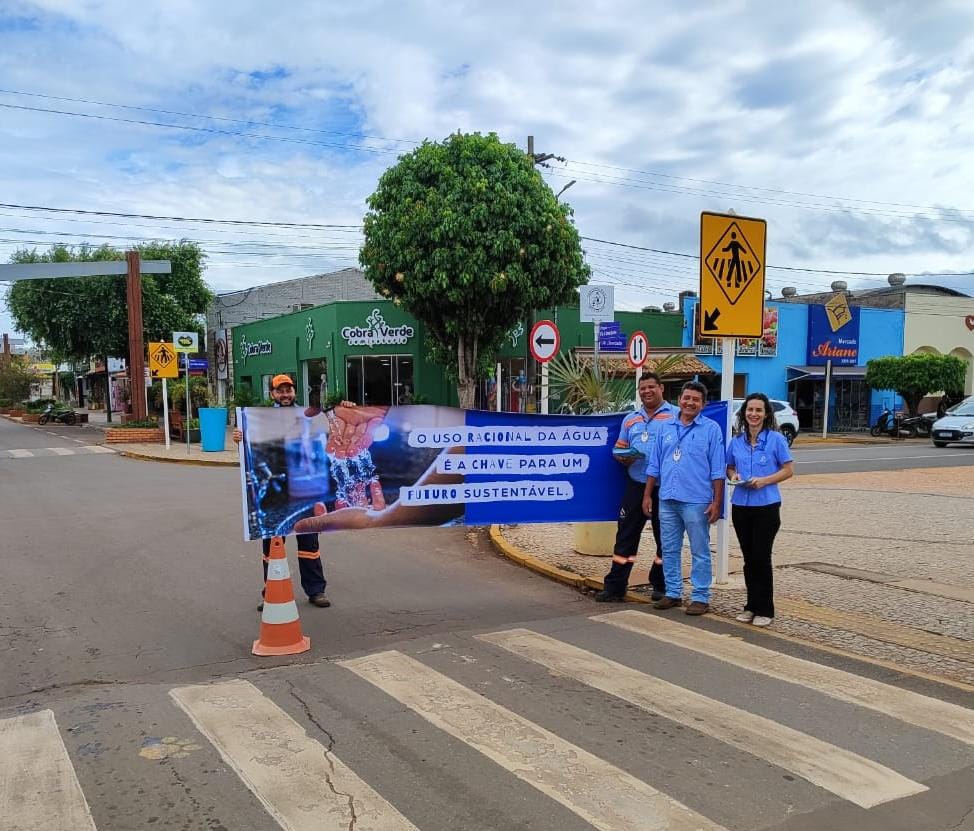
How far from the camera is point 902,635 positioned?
5844mm

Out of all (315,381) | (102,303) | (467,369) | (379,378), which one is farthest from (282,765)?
(102,303)

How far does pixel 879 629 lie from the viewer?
6.00 meters

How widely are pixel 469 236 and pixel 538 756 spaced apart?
18.8 metres

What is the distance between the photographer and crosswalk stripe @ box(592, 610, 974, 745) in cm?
430

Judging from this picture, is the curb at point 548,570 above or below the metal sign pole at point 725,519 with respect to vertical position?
below

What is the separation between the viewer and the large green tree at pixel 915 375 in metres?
31.0

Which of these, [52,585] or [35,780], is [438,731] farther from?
[52,585]

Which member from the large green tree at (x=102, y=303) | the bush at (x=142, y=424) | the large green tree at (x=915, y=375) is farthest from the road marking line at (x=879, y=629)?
the large green tree at (x=102, y=303)

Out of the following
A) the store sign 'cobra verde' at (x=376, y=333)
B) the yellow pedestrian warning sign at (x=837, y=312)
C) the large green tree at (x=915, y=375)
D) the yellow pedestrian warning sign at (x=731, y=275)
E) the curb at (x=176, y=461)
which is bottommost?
the curb at (x=176, y=461)

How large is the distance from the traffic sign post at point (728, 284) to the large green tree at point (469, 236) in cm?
1448

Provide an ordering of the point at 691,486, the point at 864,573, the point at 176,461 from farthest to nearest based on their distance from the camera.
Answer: the point at 176,461, the point at 864,573, the point at 691,486

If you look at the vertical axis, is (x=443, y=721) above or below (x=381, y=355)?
below

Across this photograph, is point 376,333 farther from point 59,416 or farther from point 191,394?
point 59,416

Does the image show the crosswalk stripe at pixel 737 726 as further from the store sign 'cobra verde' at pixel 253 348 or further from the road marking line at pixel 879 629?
the store sign 'cobra verde' at pixel 253 348
